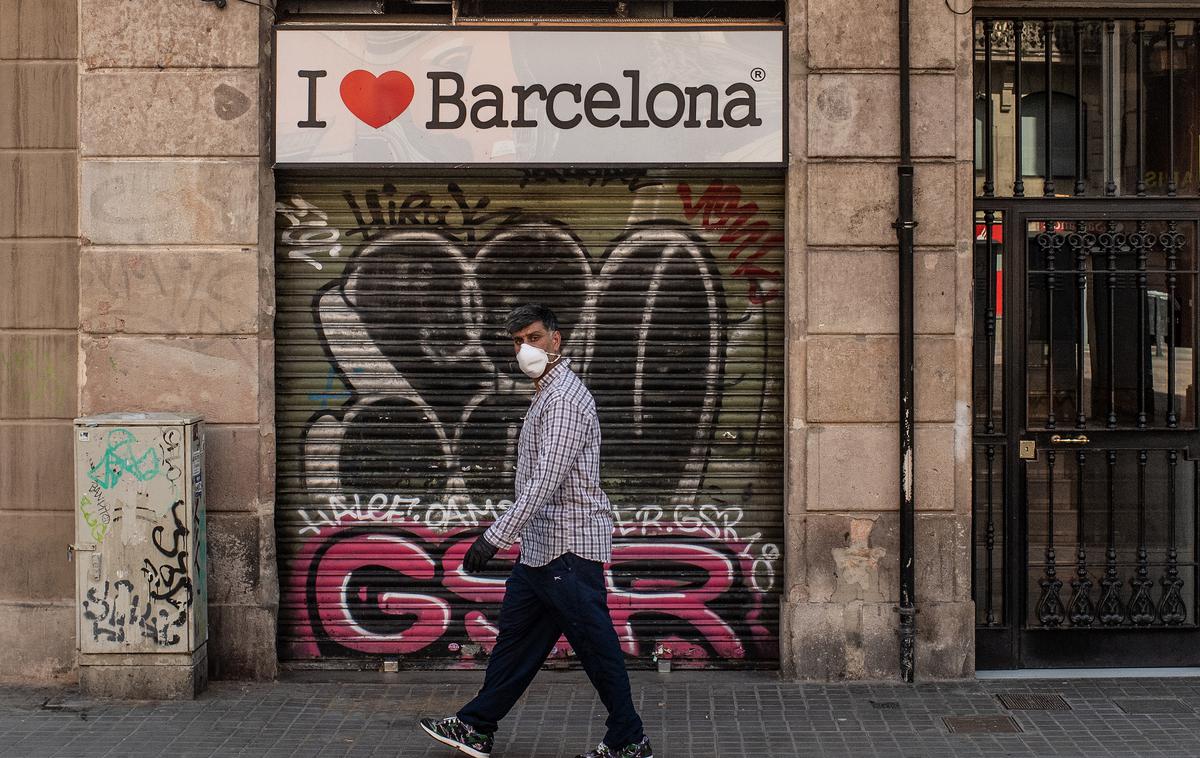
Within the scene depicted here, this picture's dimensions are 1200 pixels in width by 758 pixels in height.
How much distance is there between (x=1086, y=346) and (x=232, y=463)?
193 inches

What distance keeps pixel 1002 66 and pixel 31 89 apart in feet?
18.2

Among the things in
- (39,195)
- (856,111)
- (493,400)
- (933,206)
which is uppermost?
(856,111)

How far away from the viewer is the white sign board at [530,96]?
23.6 ft

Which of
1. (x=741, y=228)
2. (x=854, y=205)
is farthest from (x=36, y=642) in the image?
(x=854, y=205)

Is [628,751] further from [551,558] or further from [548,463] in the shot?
[548,463]

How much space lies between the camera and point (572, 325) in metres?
7.40

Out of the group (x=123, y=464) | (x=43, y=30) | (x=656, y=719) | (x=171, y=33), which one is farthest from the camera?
(x=43, y=30)

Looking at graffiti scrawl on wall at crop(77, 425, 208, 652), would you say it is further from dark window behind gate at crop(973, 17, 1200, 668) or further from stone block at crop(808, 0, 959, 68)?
dark window behind gate at crop(973, 17, 1200, 668)

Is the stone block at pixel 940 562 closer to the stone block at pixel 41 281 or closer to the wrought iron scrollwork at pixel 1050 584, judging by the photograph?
the wrought iron scrollwork at pixel 1050 584

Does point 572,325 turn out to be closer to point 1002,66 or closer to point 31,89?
point 1002,66

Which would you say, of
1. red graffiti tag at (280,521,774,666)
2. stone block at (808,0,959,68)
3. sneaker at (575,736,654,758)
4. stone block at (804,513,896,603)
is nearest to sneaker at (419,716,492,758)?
sneaker at (575,736,654,758)

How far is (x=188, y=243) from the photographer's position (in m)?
7.16

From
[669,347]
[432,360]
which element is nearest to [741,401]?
[669,347]

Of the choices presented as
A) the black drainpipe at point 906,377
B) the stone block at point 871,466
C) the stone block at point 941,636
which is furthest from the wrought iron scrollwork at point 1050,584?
the black drainpipe at point 906,377
